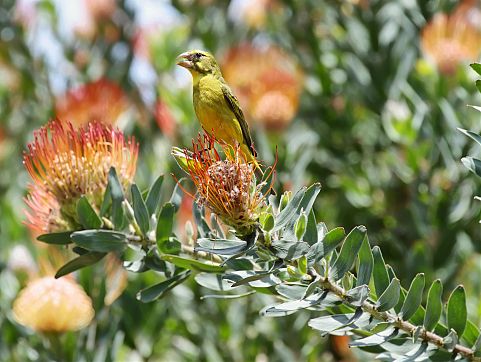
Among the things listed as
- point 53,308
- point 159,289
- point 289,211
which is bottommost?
point 53,308

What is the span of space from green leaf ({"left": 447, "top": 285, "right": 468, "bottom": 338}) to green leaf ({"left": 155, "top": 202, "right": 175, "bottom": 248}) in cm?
55

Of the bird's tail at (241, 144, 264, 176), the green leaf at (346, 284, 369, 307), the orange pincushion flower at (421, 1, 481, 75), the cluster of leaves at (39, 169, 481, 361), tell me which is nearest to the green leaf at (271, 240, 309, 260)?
the cluster of leaves at (39, 169, 481, 361)

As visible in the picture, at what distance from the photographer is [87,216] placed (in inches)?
63.3

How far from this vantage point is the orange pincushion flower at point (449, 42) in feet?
9.91

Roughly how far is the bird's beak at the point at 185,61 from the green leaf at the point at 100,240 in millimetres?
1208

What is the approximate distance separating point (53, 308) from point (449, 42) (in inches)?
69.0

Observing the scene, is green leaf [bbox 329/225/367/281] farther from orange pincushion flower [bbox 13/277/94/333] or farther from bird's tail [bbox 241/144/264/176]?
orange pincushion flower [bbox 13/277/94/333]

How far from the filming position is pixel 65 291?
2.40m

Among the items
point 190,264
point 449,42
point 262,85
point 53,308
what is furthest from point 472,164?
point 262,85

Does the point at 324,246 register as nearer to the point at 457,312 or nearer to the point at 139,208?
the point at 457,312

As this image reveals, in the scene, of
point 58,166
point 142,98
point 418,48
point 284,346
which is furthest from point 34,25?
point 58,166

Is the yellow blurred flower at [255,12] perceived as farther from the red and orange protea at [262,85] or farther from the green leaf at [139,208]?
the green leaf at [139,208]

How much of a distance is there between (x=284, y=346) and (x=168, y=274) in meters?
1.17

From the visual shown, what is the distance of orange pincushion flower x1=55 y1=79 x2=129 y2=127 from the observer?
331 cm
